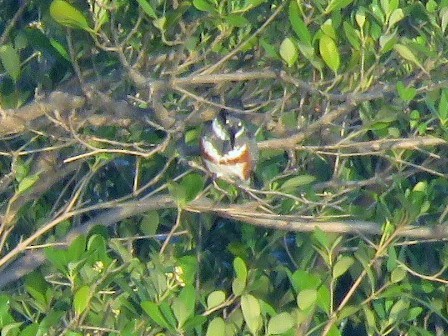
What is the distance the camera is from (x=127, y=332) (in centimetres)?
242

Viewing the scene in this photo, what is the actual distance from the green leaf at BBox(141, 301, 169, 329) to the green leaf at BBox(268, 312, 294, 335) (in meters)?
0.28

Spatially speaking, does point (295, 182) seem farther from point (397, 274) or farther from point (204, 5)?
point (204, 5)

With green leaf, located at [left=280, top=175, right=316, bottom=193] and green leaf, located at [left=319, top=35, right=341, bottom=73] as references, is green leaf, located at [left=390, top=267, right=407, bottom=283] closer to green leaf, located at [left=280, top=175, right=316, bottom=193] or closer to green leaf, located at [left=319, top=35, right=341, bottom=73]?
green leaf, located at [left=280, top=175, right=316, bottom=193]

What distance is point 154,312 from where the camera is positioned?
2.35m

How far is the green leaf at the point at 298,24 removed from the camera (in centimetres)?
→ 229

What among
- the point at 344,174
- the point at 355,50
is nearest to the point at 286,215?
the point at 344,174

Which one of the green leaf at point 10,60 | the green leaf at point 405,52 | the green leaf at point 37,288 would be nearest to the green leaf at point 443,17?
the green leaf at point 405,52

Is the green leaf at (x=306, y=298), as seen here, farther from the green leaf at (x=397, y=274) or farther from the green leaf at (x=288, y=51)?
the green leaf at (x=288, y=51)

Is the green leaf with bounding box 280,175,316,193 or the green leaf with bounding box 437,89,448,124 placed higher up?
the green leaf with bounding box 437,89,448,124

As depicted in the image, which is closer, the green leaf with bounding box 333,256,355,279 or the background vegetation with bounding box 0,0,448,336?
the background vegetation with bounding box 0,0,448,336

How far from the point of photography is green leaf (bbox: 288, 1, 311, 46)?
2287 millimetres

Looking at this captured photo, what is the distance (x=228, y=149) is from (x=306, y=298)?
784 millimetres

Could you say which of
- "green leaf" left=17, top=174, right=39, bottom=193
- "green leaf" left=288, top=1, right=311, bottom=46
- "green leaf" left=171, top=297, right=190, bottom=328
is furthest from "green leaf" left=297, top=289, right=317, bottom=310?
"green leaf" left=17, top=174, right=39, bottom=193

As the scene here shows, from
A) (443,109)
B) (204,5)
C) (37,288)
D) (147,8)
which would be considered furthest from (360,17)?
(37,288)
